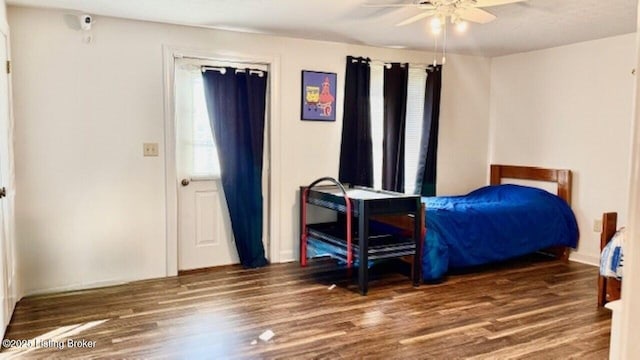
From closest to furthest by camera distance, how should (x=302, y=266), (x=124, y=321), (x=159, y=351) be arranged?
1. (x=159, y=351)
2. (x=124, y=321)
3. (x=302, y=266)

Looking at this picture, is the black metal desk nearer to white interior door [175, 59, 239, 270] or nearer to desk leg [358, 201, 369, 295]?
desk leg [358, 201, 369, 295]

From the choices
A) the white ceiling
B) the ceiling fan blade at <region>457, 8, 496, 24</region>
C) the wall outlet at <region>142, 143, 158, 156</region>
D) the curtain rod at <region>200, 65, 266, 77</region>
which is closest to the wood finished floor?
the wall outlet at <region>142, 143, 158, 156</region>

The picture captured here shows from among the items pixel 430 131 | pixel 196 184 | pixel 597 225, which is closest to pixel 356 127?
pixel 430 131

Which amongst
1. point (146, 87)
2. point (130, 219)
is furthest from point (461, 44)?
point (130, 219)

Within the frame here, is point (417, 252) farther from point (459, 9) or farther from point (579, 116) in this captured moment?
point (579, 116)

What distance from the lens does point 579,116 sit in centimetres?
475

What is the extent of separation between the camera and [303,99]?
459cm

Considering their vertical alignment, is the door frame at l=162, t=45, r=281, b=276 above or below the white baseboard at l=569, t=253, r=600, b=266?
above

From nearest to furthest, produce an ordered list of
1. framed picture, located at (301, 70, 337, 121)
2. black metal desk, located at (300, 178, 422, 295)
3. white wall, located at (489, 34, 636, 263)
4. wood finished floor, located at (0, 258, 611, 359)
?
wood finished floor, located at (0, 258, 611, 359), black metal desk, located at (300, 178, 422, 295), white wall, located at (489, 34, 636, 263), framed picture, located at (301, 70, 337, 121)

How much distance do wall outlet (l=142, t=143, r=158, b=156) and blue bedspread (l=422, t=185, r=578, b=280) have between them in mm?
2340

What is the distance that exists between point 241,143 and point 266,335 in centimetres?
191

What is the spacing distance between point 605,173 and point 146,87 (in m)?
4.19

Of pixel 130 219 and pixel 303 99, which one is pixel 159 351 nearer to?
pixel 130 219

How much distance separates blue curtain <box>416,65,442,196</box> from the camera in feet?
17.0
